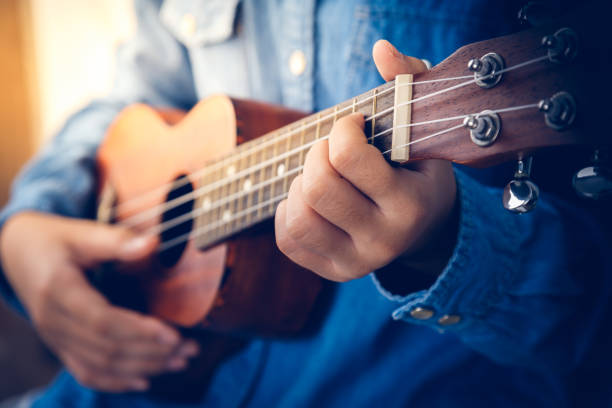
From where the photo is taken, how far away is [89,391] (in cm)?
77

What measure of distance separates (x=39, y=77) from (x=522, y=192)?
2.49 meters

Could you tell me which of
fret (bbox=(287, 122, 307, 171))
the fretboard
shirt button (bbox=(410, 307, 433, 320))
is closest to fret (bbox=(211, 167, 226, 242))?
the fretboard

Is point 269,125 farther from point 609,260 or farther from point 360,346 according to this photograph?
point 609,260

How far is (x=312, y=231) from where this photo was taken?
32 cm

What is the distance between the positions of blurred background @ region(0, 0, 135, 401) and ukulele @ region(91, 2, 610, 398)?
1028 millimetres

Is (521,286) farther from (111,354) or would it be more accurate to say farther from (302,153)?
(111,354)

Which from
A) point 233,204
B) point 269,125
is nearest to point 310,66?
point 269,125

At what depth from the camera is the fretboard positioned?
1.05 feet

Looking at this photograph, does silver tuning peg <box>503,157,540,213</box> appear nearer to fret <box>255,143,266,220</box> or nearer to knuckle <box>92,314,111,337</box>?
fret <box>255,143,266,220</box>

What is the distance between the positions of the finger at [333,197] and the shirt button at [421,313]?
0.10 meters

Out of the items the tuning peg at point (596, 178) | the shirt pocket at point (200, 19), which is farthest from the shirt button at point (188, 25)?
the tuning peg at point (596, 178)

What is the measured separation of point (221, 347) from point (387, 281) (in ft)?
1.17

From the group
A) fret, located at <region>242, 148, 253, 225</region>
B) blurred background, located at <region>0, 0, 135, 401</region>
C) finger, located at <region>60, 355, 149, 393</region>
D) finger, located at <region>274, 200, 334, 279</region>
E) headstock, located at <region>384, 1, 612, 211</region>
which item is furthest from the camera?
blurred background, located at <region>0, 0, 135, 401</region>

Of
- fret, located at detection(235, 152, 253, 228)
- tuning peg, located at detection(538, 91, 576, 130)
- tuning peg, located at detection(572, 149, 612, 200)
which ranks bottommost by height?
fret, located at detection(235, 152, 253, 228)
